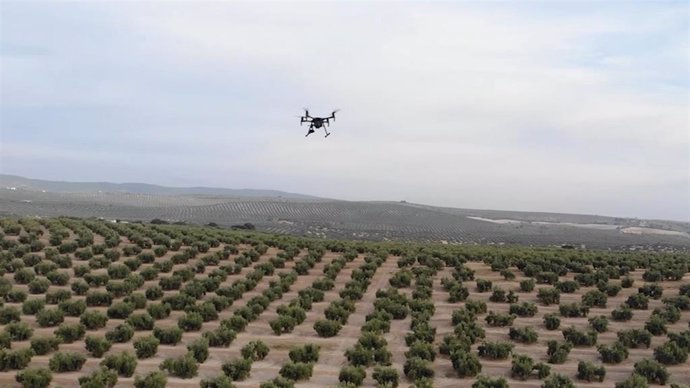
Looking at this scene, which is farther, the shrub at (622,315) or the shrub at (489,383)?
the shrub at (622,315)

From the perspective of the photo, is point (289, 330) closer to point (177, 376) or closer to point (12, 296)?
point (177, 376)

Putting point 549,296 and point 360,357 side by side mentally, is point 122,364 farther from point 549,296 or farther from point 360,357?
point 549,296

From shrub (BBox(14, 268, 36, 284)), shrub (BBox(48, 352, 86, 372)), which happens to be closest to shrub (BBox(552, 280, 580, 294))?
shrub (BBox(48, 352, 86, 372))

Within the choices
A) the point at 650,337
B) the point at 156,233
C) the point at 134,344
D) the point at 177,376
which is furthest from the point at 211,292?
the point at 650,337

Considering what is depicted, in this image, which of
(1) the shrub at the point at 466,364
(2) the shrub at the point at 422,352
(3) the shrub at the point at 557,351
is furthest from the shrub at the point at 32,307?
(3) the shrub at the point at 557,351

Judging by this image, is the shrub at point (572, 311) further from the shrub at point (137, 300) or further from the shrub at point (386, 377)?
the shrub at point (137, 300)
